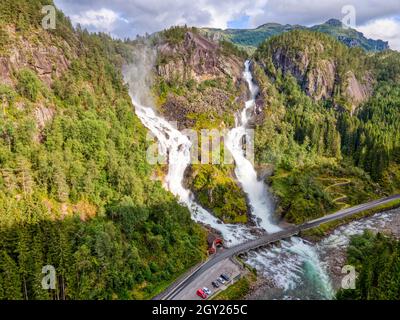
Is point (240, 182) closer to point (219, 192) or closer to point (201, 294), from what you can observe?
point (219, 192)

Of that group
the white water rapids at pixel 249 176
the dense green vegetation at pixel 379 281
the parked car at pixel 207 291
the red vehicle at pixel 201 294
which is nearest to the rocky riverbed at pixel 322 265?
the parked car at pixel 207 291

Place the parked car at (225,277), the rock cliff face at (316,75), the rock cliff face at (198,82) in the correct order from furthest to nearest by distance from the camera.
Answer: the rock cliff face at (316,75) → the rock cliff face at (198,82) → the parked car at (225,277)

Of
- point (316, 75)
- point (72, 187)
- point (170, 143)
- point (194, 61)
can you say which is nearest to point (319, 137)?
point (316, 75)

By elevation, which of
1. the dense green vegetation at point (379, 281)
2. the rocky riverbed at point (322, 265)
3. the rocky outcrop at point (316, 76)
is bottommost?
the rocky riverbed at point (322, 265)

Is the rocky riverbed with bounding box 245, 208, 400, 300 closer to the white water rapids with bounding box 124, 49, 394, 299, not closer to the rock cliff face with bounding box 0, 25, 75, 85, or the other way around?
the white water rapids with bounding box 124, 49, 394, 299

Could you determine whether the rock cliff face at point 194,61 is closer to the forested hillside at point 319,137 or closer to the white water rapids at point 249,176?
the forested hillside at point 319,137

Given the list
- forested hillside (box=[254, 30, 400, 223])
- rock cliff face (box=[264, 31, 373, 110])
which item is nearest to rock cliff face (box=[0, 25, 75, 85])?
forested hillside (box=[254, 30, 400, 223])
